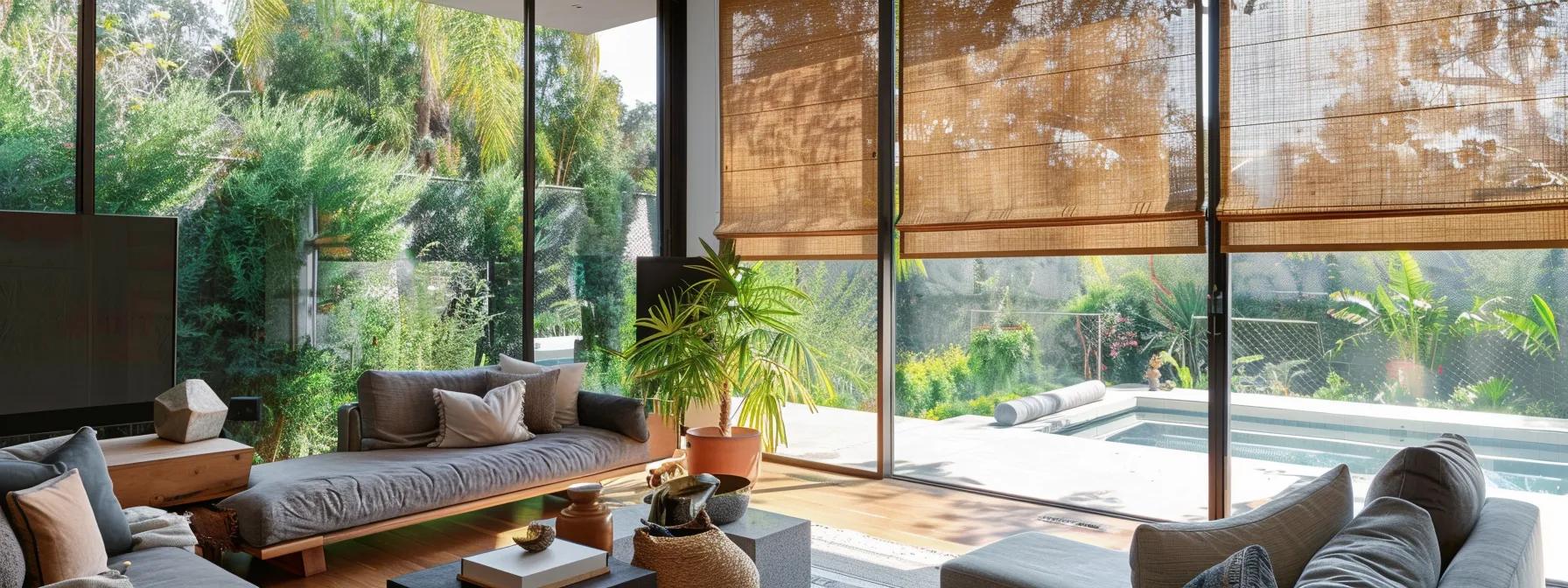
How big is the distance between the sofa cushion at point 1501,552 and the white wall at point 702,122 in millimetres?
4554

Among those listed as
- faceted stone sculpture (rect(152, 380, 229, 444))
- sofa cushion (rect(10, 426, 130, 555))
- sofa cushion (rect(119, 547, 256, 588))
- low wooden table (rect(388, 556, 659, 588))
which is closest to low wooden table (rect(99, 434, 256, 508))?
faceted stone sculpture (rect(152, 380, 229, 444))

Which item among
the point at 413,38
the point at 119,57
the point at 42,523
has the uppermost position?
the point at 413,38

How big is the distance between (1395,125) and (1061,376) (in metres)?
1.74

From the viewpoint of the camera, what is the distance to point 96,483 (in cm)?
281

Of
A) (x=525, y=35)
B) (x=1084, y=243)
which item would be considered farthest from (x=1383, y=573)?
(x=525, y=35)

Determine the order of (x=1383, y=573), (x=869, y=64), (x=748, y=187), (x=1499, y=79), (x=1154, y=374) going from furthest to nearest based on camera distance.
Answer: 1. (x=748, y=187)
2. (x=869, y=64)
3. (x=1154, y=374)
4. (x=1499, y=79)
5. (x=1383, y=573)

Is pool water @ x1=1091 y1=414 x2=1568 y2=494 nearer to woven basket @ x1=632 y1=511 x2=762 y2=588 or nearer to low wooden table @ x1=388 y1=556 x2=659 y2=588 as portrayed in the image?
woven basket @ x1=632 y1=511 x2=762 y2=588

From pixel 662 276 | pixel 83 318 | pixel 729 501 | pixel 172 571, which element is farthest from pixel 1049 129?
pixel 83 318

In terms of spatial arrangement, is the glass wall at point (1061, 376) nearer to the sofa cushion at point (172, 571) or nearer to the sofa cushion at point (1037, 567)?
the sofa cushion at point (1037, 567)

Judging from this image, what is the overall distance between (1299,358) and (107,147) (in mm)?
4922

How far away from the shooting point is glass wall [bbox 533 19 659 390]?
5617mm

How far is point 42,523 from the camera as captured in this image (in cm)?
241

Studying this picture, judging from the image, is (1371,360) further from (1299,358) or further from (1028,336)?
(1028,336)

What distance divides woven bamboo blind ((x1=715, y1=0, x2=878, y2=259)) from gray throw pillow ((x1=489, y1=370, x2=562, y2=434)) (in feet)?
5.15
